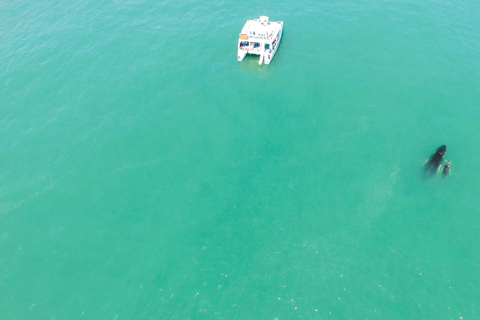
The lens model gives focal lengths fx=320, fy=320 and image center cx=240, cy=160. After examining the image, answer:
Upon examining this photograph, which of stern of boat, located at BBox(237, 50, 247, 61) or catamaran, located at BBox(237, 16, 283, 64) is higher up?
catamaran, located at BBox(237, 16, 283, 64)

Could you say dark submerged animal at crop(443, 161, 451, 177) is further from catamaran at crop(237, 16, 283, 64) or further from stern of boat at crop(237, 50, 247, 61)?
stern of boat at crop(237, 50, 247, 61)

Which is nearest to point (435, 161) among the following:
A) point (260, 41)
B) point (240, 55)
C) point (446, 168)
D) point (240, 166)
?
point (446, 168)

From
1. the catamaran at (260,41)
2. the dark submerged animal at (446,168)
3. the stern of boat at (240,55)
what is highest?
the catamaran at (260,41)

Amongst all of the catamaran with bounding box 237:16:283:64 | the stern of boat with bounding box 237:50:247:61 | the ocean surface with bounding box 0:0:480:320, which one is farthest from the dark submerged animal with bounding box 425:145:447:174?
the stern of boat with bounding box 237:50:247:61

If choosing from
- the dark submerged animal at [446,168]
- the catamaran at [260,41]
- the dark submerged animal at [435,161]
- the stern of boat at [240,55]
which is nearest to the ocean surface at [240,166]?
the stern of boat at [240,55]

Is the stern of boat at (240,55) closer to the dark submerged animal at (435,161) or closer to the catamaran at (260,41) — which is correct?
the catamaran at (260,41)

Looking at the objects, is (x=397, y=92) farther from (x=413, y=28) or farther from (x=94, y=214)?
(x=94, y=214)
